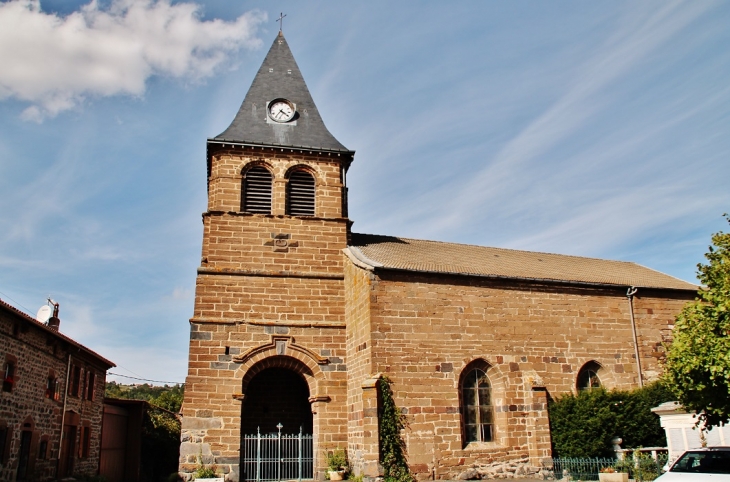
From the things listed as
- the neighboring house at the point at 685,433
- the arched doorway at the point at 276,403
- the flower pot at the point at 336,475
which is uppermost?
the arched doorway at the point at 276,403

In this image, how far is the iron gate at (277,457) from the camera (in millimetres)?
17062

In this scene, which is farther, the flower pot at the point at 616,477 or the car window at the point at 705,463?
the flower pot at the point at 616,477

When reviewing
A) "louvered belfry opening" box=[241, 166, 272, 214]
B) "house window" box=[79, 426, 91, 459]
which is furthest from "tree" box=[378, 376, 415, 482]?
"house window" box=[79, 426, 91, 459]

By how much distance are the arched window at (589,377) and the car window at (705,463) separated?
7609 millimetres

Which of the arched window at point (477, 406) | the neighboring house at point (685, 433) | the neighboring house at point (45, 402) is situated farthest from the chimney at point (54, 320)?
the neighboring house at point (685, 433)

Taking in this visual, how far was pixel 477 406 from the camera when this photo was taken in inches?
679

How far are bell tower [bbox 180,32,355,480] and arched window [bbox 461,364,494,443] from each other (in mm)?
3534

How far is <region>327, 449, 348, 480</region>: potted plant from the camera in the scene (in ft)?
53.7

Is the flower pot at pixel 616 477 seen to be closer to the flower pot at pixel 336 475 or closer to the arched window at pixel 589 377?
the arched window at pixel 589 377

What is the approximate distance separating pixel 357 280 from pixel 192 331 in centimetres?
501

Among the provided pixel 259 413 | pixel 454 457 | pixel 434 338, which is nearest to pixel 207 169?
pixel 259 413

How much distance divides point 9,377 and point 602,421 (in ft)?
56.7

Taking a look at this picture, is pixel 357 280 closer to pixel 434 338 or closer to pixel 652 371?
pixel 434 338

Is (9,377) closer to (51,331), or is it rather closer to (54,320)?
(51,331)
